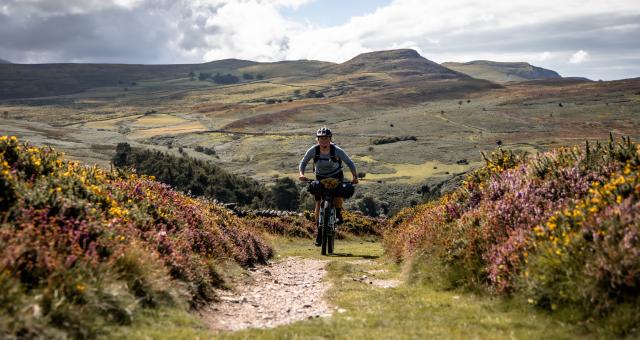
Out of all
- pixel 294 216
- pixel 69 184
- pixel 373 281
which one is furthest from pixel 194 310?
pixel 294 216

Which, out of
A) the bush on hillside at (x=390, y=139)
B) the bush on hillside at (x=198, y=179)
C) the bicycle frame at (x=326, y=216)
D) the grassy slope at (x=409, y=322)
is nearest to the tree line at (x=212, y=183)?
the bush on hillside at (x=198, y=179)

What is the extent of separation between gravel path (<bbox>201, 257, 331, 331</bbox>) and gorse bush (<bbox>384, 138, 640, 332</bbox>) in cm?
254

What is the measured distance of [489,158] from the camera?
552 inches

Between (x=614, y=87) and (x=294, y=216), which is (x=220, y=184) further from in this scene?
(x=614, y=87)

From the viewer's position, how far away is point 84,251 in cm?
768

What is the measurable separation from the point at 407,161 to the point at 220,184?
40340 millimetres

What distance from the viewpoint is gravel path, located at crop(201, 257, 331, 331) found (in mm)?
8461

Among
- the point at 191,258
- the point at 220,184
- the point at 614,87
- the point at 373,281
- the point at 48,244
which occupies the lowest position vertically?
the point at 220,184

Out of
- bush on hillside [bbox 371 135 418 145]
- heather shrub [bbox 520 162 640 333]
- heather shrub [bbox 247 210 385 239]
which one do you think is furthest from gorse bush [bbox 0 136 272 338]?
bush on hillside [bbox 371 135 418 145]

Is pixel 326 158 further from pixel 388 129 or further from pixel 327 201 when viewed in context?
pixel 388 129

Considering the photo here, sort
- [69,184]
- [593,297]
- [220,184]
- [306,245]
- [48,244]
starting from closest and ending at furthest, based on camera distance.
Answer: [593,297] → [48,244] → [69,184] → [306,245] → [220,184]

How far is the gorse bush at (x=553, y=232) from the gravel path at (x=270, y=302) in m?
2.54

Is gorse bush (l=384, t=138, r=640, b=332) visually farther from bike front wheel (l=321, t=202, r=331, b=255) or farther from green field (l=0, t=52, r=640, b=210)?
green field (l=0, t=52, r=640, b=210)

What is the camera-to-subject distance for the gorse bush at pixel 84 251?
618cm
